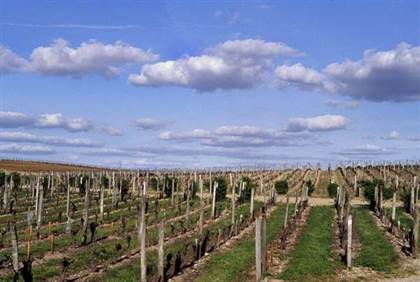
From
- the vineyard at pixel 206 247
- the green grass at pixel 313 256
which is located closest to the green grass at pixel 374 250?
the vineyard at pixel 206 247

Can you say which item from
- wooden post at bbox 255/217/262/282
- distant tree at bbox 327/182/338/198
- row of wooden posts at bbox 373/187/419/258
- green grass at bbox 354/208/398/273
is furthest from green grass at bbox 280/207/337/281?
distant tree at bbox 327/182/338/198

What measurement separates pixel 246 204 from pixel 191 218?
534 inches

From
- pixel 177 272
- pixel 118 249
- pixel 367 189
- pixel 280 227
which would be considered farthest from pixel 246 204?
pixel 177 272

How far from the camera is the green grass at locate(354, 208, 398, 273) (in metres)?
22.8

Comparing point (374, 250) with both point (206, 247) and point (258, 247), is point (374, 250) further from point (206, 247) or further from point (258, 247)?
point (258, 247)

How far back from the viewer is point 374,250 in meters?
26.0

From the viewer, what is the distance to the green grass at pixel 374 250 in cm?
2280

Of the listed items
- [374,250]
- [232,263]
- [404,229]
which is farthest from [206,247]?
[404,229]

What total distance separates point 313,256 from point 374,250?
11.7 ft

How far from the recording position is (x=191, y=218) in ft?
122

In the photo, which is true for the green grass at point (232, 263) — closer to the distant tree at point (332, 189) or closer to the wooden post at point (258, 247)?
the wooden post at point (258, 247)

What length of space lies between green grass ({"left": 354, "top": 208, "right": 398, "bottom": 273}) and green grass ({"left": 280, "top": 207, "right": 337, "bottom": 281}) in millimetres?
1340

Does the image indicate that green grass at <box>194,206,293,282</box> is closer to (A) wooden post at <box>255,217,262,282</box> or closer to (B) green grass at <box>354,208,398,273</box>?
(A) wooden post at <box>255,217,262,282</box>

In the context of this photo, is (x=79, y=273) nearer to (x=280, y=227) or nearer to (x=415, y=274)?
(x=415, y=274)
